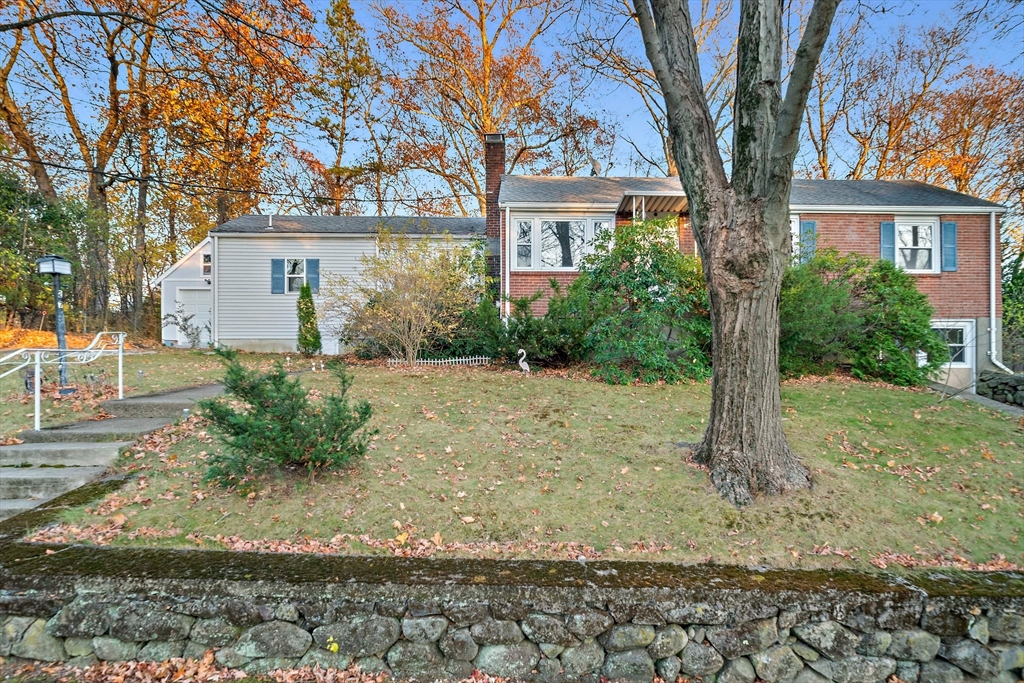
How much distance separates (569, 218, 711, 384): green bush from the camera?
876 cm

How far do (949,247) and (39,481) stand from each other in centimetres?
1891

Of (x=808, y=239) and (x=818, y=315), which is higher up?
(x=808, y=239)

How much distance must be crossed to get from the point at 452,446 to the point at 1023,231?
942 inches

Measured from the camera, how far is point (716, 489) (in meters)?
4.06

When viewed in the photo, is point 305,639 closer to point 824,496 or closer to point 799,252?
point 824,496

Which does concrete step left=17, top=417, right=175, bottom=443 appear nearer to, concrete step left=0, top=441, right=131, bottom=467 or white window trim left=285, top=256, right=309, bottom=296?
concrete step left=0, top=441, right=131, bottom=467

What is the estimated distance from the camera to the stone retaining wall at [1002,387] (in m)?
10.3

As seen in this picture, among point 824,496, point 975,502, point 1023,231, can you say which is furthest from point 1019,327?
point 824,496

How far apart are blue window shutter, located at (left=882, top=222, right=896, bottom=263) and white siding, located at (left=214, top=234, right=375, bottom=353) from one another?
15666mm

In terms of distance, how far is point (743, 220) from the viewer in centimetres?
397

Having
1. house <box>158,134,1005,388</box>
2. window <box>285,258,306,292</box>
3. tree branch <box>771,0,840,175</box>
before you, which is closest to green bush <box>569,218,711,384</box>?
house <box>158,134,1005,388</box>

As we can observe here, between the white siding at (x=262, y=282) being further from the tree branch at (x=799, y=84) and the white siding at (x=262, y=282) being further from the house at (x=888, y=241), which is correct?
the tree branch at (x=799, y=84)

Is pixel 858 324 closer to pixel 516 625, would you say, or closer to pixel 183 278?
pixel 516 625

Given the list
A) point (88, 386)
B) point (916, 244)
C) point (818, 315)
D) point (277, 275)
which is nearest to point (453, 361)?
point (88, 386)
